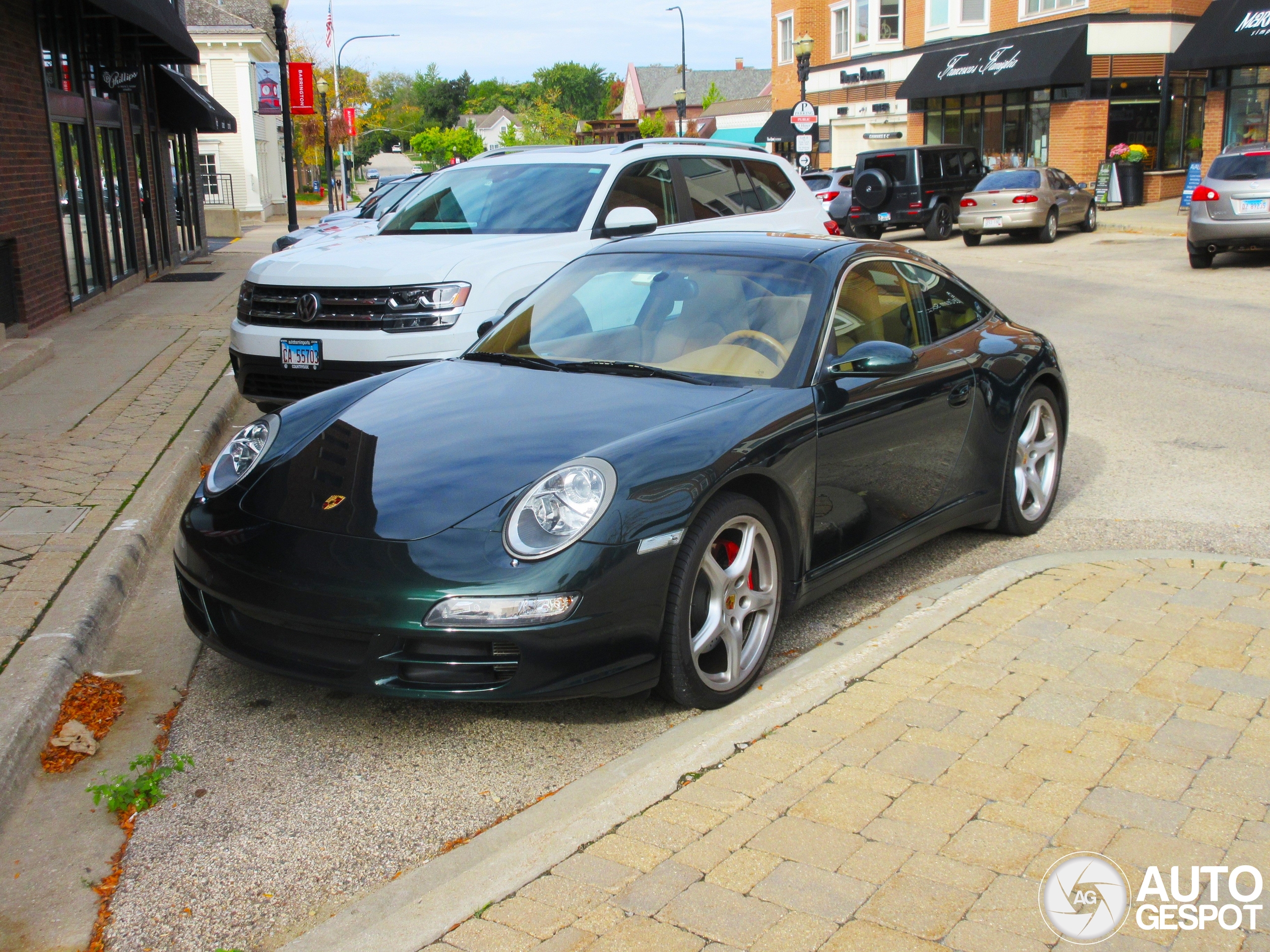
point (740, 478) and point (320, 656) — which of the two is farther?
point (740, 478)

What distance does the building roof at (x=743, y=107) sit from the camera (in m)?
71.4

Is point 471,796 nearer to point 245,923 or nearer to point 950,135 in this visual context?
point 245,923

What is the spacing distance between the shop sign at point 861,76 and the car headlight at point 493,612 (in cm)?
4262

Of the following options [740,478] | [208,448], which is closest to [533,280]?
[208,448]

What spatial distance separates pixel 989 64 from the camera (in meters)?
35.3

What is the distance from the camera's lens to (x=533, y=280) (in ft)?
24.7

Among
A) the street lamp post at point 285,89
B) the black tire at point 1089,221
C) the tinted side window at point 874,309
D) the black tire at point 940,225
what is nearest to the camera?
the tinted side window at point 874,309

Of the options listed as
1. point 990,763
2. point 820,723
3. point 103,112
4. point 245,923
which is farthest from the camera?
point 103,112

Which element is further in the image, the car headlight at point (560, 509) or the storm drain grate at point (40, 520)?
the storm drain grate at point (40, 520)

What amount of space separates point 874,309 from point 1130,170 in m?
30.2

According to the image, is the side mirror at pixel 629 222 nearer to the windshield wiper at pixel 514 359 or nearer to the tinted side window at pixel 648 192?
the tinted side window at pixel 648 192

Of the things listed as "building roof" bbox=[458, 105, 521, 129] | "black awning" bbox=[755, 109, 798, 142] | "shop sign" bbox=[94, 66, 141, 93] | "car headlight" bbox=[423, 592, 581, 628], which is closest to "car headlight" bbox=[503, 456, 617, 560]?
"car headlight" bbox=[423, 592, 581, 628]

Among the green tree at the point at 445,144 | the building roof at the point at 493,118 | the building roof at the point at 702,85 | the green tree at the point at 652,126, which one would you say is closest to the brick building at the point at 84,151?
the green tree at the point at 652,126

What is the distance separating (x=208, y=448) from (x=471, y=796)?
4.91m
